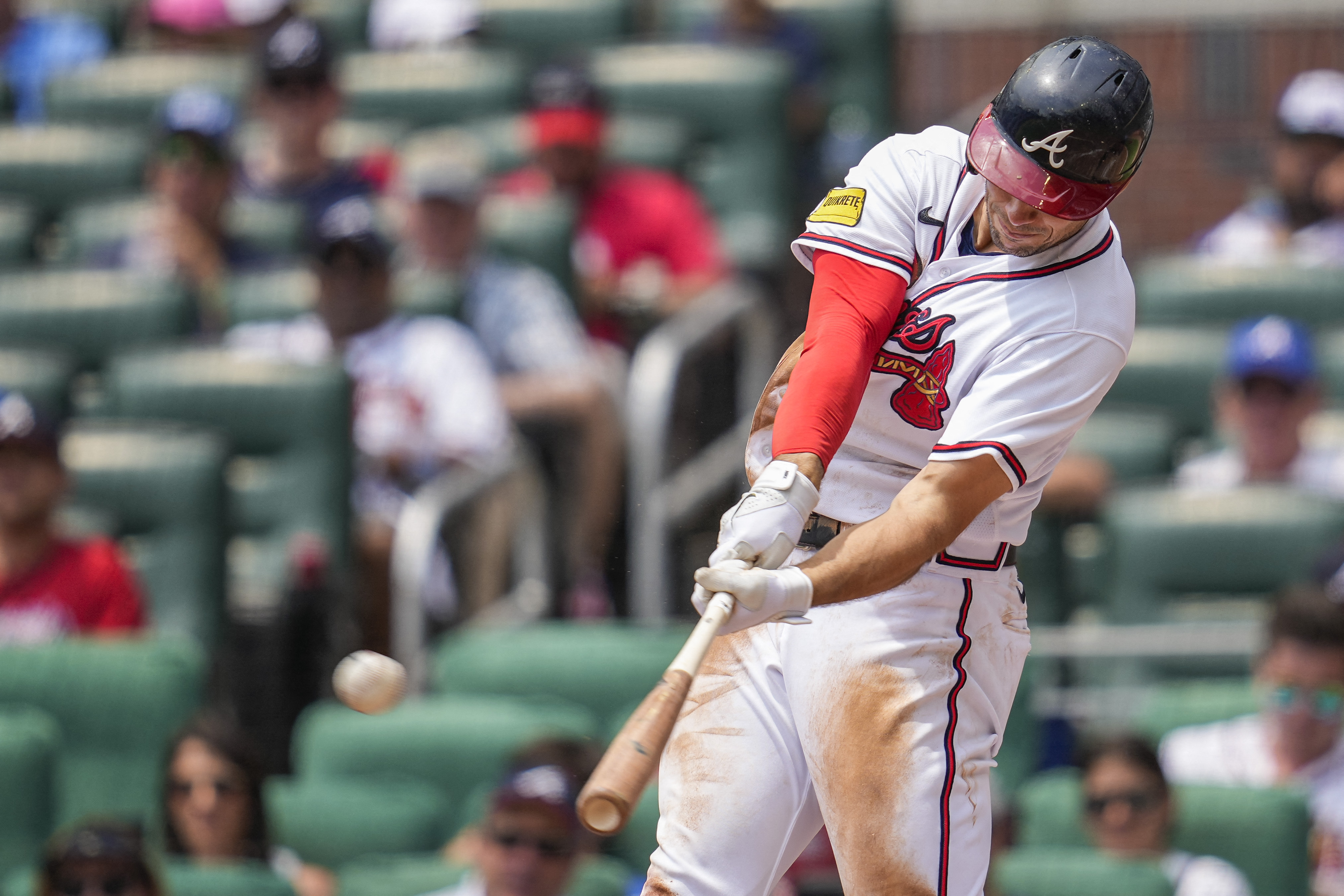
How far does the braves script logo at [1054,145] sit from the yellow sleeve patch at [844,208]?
1.01ft

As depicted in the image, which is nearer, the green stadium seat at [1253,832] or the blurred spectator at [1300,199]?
the green stadium seat at [1253,832]

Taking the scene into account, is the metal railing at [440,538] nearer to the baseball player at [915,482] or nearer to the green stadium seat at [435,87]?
the green stadium seat at [435,87]

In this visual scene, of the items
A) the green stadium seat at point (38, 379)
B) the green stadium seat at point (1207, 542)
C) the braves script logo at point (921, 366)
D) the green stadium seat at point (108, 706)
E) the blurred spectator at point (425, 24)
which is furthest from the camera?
the blurred spectator at point (425, 24)

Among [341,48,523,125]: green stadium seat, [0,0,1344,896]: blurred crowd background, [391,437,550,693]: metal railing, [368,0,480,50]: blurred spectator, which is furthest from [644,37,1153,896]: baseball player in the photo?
[368,0,480,50]: blurred spectator

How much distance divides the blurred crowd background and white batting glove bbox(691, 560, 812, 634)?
5.53 ft

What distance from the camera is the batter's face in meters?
2.54

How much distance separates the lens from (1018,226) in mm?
2559

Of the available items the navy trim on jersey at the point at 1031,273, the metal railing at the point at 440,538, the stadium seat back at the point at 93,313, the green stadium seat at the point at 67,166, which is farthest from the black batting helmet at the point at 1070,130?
the green stadium seat at the point at 67,166

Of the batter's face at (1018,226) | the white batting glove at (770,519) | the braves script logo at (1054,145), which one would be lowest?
the white batting glove at (770,519)

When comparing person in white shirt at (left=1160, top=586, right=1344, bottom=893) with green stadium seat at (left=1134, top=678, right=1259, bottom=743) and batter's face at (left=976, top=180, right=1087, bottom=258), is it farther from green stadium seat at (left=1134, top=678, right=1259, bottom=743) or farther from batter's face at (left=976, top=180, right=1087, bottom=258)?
batter's face at (left=976, top=180, right=1087, bottom=258)

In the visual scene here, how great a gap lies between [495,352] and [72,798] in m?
1.90

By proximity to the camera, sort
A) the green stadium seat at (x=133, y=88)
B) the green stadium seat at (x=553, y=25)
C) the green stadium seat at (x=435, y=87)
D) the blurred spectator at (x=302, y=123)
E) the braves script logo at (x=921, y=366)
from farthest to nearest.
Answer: the green stadium seat at (x=553, y=25) < the green stadium seat at (x=133, y=88) < the green stadium seat at (x=435, y=87) < the blurred spectator at (x=302, y=123) < the braves script logo at (x=921, y=366)

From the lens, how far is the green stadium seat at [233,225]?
688cm

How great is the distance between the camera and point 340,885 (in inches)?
178
